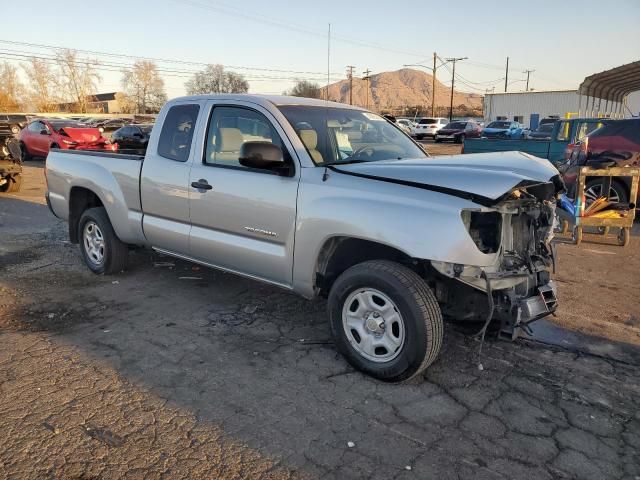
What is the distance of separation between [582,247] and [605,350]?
3667 millimetres

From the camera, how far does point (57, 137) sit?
17453 mm

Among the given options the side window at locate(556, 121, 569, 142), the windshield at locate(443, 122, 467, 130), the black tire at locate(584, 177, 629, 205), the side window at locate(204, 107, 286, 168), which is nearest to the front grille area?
the side window at locate(204, 107, 286, 168)

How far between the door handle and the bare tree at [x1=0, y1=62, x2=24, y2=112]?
7835cm

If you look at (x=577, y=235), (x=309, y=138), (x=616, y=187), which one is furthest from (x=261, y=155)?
(x=616, y=187)

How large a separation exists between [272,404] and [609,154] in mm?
7964

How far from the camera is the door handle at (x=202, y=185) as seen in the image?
4.36 meters

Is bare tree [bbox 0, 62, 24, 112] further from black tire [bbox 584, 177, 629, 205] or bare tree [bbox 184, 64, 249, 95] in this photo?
black tire [bbox 584, 177, 629, 205]

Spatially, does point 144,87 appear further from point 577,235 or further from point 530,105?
point 577,235

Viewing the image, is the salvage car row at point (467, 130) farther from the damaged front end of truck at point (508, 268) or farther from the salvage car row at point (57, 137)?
the damaged front end of truck at point (508, 268)

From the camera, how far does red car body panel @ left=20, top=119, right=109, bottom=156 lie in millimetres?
17114

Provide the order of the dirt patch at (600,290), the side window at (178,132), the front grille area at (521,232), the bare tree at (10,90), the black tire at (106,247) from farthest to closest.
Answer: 1. the bare tree at (10,90)
2. the black tire at (106,247)
3. the side window at (178,132)
4. the dirt patch at (600,290)
5. the front grille area at (521,232)

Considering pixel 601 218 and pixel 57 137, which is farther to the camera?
pixel 57 137

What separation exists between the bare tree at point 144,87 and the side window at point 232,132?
85.7m

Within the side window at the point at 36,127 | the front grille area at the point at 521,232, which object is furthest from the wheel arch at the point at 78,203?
the side window at the point at 36,127
